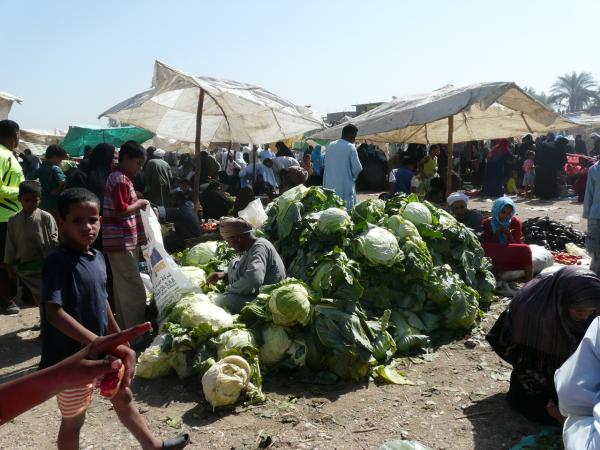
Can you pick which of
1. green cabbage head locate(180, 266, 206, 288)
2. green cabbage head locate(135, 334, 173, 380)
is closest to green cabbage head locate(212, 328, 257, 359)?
green cabbage head locate(135, 334, 173, 380)

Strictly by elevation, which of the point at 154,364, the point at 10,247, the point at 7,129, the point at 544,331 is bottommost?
the point at 154,364

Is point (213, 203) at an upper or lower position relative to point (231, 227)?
lower

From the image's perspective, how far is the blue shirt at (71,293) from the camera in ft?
7.91

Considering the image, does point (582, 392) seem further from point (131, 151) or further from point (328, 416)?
point (131, 151)

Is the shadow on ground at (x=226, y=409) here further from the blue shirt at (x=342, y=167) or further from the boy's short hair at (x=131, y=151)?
the blue shirt at (x=342, y=167)

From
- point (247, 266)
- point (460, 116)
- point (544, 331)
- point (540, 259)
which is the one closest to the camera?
point (544, 331)

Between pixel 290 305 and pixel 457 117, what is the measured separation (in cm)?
739

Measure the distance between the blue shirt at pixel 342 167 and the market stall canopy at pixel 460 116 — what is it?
1094 millimetres

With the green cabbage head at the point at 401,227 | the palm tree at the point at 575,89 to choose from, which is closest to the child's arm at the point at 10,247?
the green cabbage head at the point at 401,227

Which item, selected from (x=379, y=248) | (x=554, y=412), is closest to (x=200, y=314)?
(x=379, y=248)

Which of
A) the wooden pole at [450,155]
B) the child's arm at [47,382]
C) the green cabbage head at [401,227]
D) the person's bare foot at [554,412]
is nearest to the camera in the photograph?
the child's arm at [47,382]

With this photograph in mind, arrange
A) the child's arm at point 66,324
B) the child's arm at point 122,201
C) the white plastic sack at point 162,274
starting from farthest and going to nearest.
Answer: the white plastic sack at point 162,274
the child's arm at point 122,201
the child's arm at point 66,324

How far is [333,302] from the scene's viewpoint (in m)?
4.12

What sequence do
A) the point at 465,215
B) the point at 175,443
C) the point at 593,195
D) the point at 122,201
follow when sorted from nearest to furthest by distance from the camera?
the point at 175,443 < the point at 122,201 < the point at 593,195 < the point at 465,215
